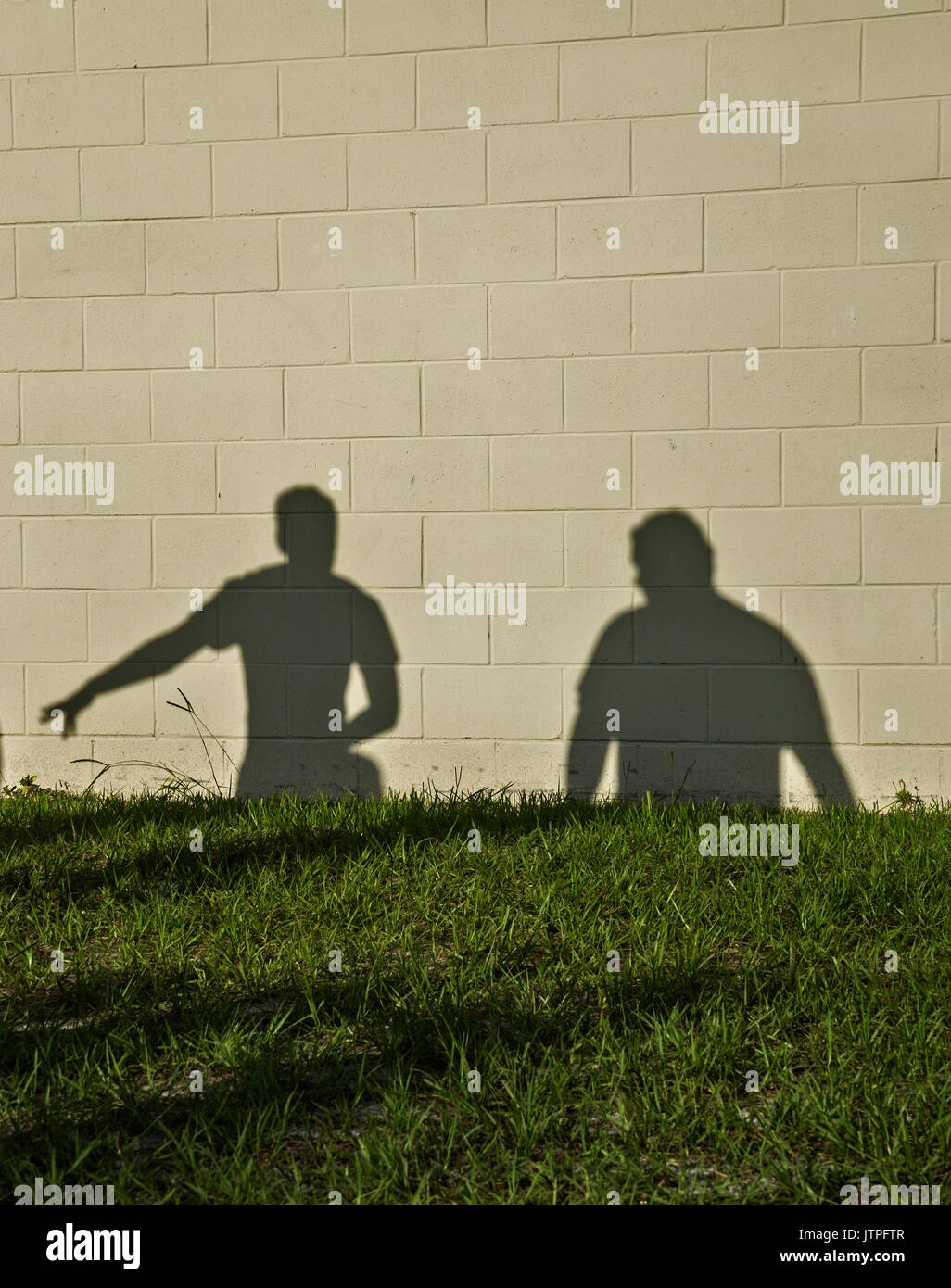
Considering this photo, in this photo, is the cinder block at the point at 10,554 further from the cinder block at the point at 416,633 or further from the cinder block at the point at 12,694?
the cinder block at the point at 416,633

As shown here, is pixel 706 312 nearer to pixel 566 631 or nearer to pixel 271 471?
pixel 566 631

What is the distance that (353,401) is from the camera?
15.0ft

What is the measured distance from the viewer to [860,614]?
14.4 feet

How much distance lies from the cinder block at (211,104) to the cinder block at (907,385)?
2.90m

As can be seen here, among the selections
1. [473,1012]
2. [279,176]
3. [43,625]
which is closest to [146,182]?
[279,176]

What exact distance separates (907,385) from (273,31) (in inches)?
127

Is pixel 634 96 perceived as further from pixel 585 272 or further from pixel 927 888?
pixel 927 888

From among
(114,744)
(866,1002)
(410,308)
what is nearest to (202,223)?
(410,308)

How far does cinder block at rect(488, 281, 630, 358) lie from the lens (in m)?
4.44

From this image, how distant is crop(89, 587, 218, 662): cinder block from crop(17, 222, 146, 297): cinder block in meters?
1.42

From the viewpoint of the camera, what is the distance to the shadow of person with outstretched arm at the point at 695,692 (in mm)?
4445

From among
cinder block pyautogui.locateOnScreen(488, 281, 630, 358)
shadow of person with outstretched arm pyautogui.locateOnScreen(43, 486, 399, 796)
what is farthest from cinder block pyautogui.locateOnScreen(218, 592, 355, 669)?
cinder block pyautogui.locateOnScreen(488, 281, 630, 358)

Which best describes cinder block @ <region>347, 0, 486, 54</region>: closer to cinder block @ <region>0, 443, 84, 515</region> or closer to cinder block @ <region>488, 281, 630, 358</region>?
cinder block @ <region>488, 281, 630, 358</region>

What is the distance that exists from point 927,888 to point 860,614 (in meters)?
1.40
